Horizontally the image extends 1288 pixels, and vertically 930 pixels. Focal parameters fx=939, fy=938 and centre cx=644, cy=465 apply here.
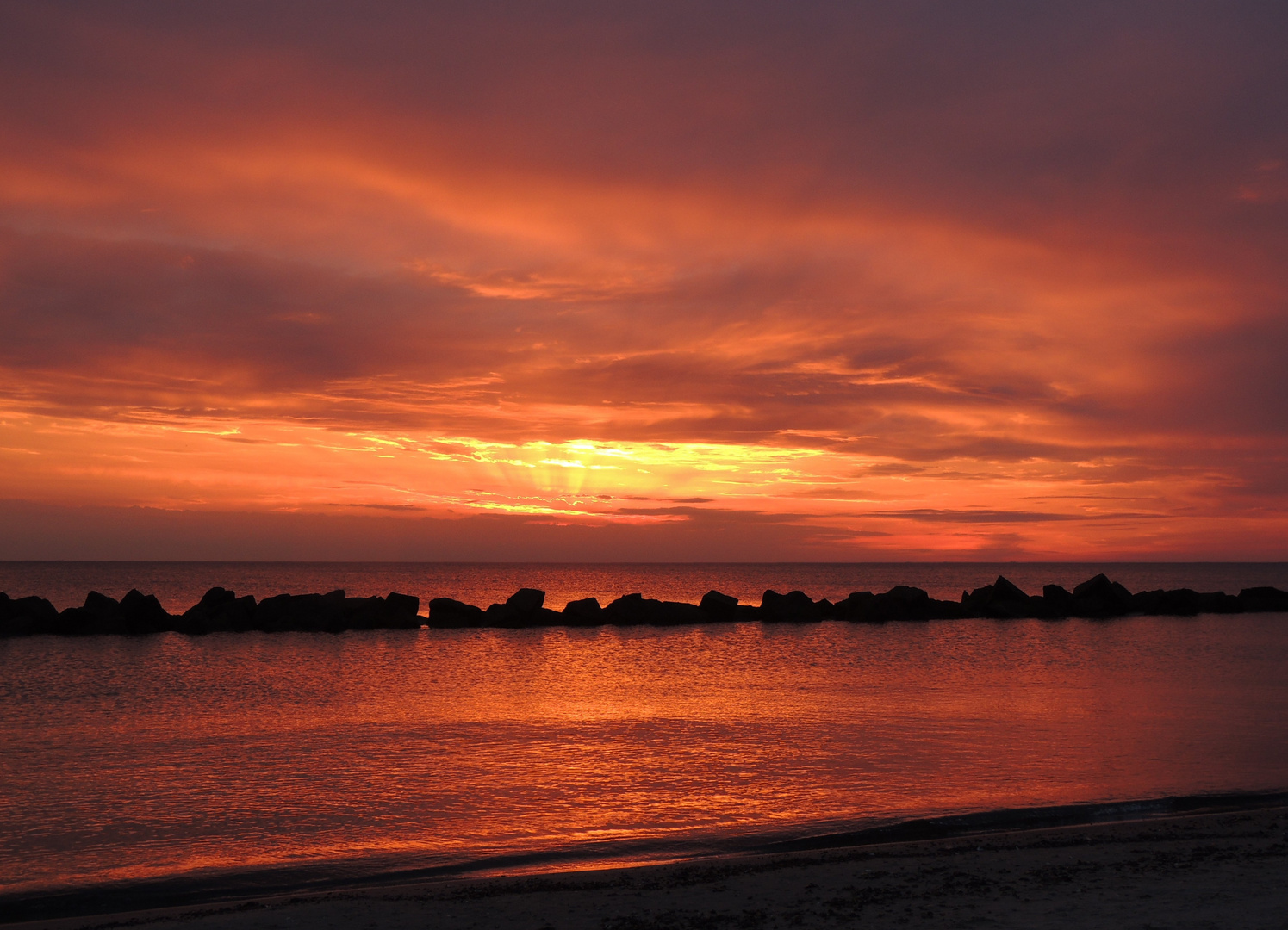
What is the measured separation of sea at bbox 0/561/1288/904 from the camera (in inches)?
472

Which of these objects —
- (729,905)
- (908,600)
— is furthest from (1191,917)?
(908,600)

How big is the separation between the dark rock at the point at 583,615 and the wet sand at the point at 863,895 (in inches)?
1550

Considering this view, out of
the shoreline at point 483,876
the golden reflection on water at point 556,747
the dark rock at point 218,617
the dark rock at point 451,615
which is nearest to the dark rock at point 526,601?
the dark rock at point 451,615

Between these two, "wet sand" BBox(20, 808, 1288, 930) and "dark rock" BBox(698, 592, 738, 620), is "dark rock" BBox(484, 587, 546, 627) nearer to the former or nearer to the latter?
"dark rock" BBox(698, 592, 738, 620)

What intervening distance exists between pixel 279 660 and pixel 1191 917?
1268 inches

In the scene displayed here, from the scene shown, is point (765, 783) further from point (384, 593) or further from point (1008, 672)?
point (384, 593)

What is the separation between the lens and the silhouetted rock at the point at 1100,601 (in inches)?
2290

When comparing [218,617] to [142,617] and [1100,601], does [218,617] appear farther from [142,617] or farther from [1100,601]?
[1100,601]

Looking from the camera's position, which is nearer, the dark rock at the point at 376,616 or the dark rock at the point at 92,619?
the dark rock at the point at 92,619

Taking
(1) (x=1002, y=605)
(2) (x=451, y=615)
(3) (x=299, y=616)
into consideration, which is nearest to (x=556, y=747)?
(3) (x=299, y=616)

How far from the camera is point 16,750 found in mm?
18078

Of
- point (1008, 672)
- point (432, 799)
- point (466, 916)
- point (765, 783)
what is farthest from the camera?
point (1008, 672)

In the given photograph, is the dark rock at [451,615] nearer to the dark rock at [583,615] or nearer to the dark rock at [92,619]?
the dark rock at [583,615]

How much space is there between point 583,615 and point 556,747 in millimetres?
32294
